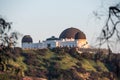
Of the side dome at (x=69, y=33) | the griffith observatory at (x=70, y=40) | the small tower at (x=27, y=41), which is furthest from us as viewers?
the small tower at (x=27, y=41)

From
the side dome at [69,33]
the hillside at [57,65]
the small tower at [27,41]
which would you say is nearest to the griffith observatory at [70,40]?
the side dome at [69,33]

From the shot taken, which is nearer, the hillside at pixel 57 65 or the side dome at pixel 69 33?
the hillside at pixel 57 65

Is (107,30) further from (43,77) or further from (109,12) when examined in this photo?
(43,77)

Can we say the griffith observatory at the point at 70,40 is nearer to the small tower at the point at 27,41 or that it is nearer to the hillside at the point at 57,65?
the small tower at the point at 27,41

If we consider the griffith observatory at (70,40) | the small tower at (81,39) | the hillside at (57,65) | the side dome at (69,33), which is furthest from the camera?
the side dome at (69,33)

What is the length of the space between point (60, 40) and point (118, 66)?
157528 millimetres

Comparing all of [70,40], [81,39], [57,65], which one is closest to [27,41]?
[70,40]

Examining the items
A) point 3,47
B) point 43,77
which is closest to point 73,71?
point 43,77

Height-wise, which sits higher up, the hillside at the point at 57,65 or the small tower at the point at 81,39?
the small tower at the point at 81,39

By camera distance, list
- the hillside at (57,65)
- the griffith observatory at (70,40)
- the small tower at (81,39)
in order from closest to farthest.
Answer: the hillside at (57,65) → the small tower at (81,39) → the griffith observatory at (70,40)

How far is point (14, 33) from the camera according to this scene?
17.1 m

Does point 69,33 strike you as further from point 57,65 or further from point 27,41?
point 57,65

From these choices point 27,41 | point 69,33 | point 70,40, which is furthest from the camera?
point 27,41

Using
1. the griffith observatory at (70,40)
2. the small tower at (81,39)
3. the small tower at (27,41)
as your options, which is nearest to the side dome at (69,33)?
the griffith observatory at (70,40)
